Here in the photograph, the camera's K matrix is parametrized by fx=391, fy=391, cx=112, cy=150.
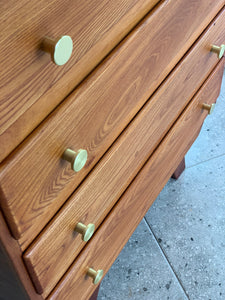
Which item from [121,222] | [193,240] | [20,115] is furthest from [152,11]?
[193,240]

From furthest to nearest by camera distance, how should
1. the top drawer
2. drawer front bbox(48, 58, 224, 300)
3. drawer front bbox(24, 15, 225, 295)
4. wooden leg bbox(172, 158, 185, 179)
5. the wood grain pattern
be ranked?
wooden leg bbox(172, 158, 185, 179) < drawer front bbox(48, 58, 224, 300) < drawer front bbox(24, 15, 225, 295) < the wood grain pattern < the top drawer

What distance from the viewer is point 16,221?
1.58 feet

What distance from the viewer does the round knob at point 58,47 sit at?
0.40 meters

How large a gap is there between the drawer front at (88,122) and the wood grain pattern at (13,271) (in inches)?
0.5

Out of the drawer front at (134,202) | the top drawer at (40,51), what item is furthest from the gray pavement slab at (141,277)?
the top drawer at (40,51)

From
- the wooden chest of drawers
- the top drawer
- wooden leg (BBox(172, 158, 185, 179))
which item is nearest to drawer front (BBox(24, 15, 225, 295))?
the wooden chest of drawers

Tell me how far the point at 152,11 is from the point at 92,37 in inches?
6.7

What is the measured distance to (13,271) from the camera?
56cm

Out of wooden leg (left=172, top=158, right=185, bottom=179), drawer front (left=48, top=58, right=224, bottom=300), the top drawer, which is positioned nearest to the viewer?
the top drawer

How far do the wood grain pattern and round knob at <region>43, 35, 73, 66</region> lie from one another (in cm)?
20

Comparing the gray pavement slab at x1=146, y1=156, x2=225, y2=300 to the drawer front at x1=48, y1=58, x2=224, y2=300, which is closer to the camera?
the drawer front at x1=48, y1=58, x2=224, y2=300

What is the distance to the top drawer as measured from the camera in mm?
375

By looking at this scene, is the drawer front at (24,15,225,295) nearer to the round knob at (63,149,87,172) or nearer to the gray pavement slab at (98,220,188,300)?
the round knob at (63,149,87,172)

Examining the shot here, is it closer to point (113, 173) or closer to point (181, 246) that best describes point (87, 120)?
point (113, 173)
